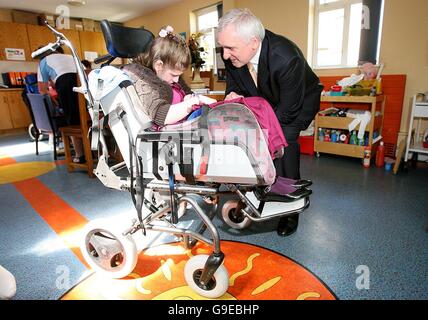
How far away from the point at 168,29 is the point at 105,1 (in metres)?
5.15

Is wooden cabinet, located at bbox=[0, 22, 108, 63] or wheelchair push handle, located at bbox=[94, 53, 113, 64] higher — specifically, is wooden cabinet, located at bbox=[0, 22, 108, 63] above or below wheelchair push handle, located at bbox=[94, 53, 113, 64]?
above

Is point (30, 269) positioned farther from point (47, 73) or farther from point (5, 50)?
point (5, 50)

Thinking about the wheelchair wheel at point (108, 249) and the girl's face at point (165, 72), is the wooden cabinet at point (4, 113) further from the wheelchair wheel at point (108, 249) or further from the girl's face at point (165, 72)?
the girl's face at point (165, 72)

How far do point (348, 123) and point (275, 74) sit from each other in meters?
1.95

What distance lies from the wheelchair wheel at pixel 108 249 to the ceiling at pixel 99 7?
17.7 feet

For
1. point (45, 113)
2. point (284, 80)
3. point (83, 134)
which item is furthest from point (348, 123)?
point (45, 113)

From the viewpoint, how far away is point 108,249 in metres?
1.39

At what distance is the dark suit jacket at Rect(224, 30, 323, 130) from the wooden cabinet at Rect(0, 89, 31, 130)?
18.7 ft

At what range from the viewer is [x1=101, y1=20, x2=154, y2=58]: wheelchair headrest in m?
1.28

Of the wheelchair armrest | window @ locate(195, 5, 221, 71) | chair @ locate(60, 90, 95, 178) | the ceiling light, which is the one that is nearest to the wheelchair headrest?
the wheelchair armrest

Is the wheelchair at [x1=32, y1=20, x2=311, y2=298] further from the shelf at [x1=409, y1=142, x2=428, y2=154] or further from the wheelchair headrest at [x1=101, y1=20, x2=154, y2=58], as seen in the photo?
the shelf at [x1=409, y1=142, x2=428, y2=154]

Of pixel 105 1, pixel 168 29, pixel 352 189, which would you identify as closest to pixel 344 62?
pixel 352 189

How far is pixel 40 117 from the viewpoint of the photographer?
144 inches

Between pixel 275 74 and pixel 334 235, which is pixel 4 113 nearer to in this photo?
pixel 275 74
